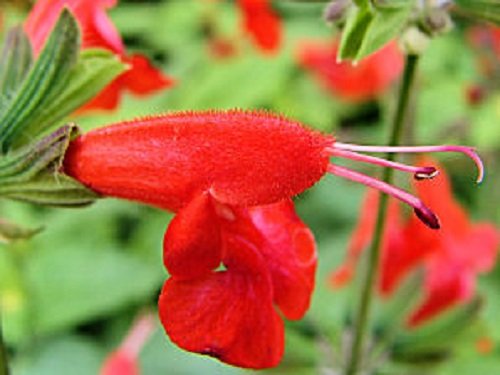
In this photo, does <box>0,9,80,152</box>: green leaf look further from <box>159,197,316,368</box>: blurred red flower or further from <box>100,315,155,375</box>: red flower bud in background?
<box>100,315,155,375</box>: red flower bud in background

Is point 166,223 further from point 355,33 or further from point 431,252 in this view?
point 355,33

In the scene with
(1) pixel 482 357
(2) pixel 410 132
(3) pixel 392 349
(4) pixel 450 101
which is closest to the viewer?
(2) pixel 410 132

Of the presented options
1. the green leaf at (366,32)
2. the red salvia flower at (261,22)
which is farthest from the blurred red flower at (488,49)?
the green leaf at (366,32)

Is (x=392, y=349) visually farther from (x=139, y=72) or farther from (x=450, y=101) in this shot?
(x=450, y=101)

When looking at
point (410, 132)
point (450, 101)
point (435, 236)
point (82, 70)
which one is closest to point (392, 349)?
point (435, 236)

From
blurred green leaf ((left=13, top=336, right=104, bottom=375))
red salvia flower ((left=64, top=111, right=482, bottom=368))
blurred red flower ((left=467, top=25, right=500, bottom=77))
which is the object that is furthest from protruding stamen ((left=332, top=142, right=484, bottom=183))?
blurred red flower ((left=467, top=25, right=500, bottom=77))

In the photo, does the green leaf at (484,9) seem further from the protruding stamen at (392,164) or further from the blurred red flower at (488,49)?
the blurred red flower at (488,49)
